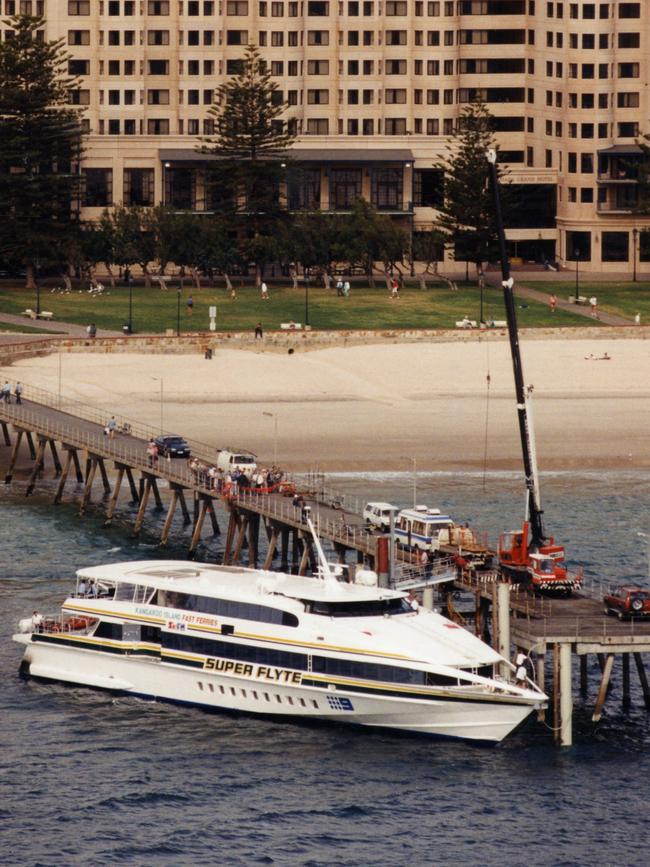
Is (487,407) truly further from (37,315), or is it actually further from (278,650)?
(278,650)

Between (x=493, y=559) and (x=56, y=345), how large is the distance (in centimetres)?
6895

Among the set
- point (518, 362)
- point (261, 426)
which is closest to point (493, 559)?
point (518, 362)

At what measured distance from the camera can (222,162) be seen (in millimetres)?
194000

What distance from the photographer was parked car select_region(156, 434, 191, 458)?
112 meters

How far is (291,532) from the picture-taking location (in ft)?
341

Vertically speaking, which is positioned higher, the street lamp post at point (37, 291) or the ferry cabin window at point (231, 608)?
the street lamp post at point (37, 291)

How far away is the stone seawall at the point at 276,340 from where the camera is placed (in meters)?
151

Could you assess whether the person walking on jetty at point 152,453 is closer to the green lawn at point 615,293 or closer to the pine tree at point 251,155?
the green lawn at point 615,293

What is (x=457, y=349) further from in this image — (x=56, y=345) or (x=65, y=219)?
(x=65, y=219)

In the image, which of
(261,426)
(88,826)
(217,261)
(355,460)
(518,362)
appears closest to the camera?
(88,826)

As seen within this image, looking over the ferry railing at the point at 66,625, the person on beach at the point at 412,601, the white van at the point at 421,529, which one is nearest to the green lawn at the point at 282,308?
the white van at the point at 421,529

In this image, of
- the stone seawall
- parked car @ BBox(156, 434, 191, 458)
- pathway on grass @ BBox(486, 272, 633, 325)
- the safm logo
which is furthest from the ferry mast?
pathway on grass @ BBox(486, 272, 633, 325)

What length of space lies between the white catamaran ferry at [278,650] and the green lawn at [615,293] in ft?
322

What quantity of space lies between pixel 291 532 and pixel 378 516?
12.4 meters
